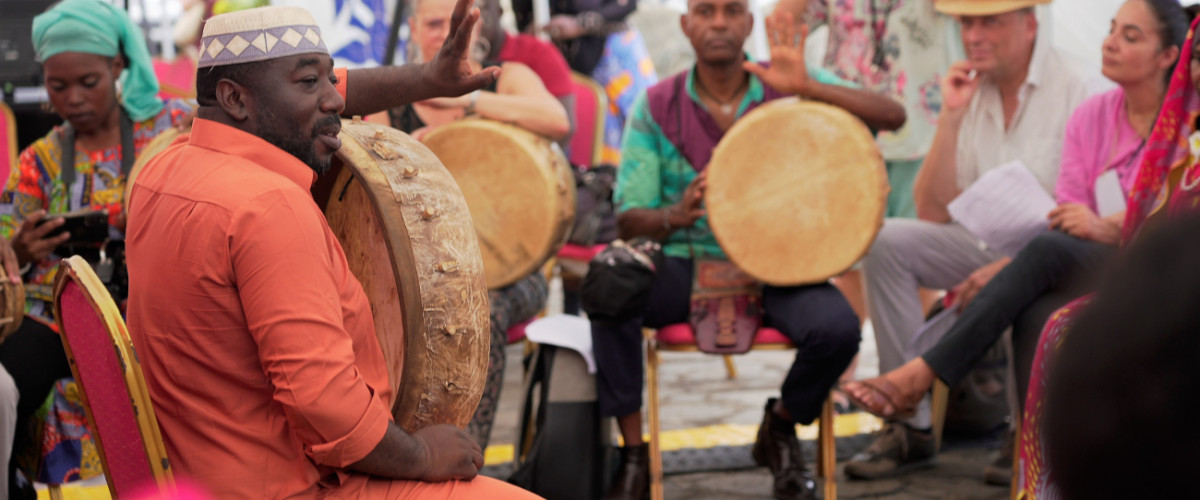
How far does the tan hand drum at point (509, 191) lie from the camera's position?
140 inches

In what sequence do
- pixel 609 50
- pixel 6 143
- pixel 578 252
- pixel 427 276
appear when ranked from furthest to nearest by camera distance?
pixel 609 50 → pixel 578 252 → pixel 6 143 → pixel 427 276

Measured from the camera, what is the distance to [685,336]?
3.51 metres

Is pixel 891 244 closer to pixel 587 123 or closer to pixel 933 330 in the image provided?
pixel 933 330

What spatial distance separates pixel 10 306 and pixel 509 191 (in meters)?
1.49

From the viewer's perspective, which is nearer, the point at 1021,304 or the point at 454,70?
the point at 454,70

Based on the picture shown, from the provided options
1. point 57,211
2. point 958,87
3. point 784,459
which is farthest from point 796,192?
point 57,211

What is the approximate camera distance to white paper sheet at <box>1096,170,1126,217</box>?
11.5 feet

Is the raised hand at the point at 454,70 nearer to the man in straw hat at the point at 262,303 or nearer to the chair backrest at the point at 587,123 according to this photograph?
the man in straw hat at the point at 262,303

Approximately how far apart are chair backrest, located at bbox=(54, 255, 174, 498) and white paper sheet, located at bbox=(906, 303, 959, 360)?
281 cm

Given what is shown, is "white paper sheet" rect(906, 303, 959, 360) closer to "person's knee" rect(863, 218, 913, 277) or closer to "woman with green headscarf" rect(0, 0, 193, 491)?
"person's knee" rect(863, 218, 913, 277)

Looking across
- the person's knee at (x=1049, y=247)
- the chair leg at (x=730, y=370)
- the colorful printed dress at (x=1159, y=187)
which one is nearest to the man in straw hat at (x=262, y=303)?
the colorful printed dress at (x=1159, y=187)

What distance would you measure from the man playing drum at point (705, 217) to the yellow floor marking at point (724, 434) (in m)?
0.47

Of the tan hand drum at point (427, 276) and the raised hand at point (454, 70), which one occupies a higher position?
the raised hand at point (454, 70)

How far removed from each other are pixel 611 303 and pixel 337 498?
168cm
